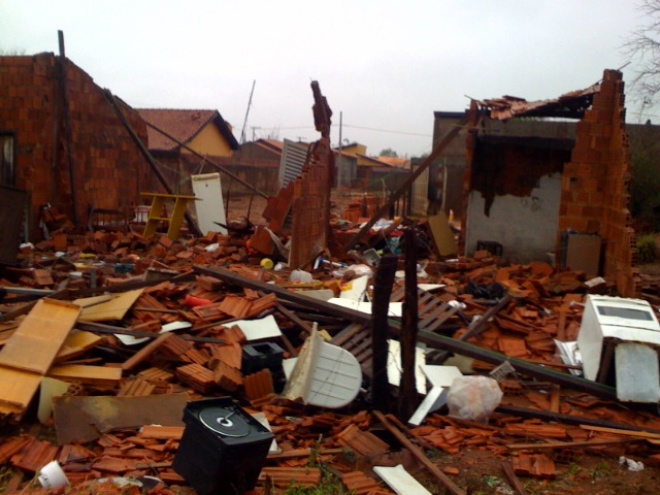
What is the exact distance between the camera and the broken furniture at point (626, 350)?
21.9 feet

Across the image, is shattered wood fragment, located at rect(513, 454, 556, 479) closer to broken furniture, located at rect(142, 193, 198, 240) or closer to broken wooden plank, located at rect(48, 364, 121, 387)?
broken wooden plank, located at rect(48, 364, 121, 387)

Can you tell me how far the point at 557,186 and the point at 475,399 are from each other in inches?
337

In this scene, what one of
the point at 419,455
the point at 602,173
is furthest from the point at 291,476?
the point at 602,173

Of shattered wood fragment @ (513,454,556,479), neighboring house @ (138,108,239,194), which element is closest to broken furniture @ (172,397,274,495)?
shattered wood fragment @ (513,454,556,479)

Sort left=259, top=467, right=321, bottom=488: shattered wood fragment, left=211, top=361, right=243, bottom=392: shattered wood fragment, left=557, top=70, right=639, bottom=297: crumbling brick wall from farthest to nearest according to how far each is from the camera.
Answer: left=557, top=70, right=639, bottom=297: crumbling brick wall
left=211, top=361, right=243, bottom=392: shattered wood fragment
left=259, top=467, right=321, bottom=488: shattered wood fragment

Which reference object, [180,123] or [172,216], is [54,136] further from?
[180,123]

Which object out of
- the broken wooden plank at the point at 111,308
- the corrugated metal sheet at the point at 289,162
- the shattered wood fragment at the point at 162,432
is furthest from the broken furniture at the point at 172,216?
the shattered wood fragment at the point at 162,432

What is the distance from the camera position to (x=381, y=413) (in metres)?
6.06

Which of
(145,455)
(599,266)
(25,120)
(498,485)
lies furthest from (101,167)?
(498,485)

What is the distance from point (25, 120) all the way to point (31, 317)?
9890 millimetres

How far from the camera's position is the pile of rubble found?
5.05m

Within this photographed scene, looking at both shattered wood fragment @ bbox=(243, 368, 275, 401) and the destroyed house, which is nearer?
shattered wood fragment @ bbox=(243, 368, 275, 401)

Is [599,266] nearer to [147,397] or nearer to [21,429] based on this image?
[147,397]

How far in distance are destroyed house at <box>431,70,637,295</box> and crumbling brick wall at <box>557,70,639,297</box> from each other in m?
0.02
